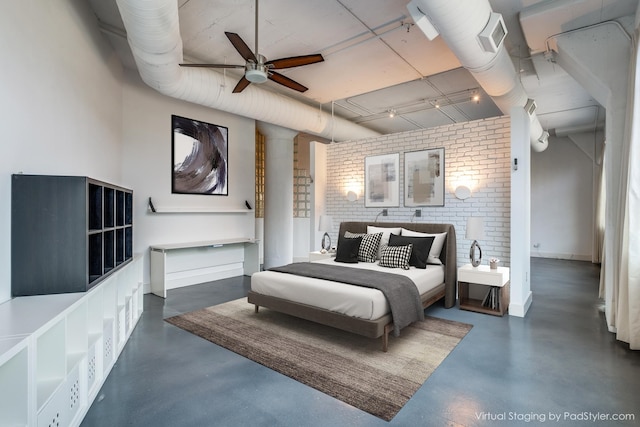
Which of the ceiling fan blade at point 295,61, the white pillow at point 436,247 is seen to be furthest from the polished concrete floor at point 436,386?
the ceiling fan blade at point 295,61

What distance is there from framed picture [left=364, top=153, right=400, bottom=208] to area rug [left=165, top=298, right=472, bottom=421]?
7.44 feet

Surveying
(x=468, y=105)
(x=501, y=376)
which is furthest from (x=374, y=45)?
(x=501, y=376)

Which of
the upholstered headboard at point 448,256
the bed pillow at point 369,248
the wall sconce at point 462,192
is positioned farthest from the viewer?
the wall sconce at point 462,192

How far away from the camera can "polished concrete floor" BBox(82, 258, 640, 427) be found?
6.70 ft

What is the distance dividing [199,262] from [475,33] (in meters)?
5.34

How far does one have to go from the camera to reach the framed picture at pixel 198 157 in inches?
217

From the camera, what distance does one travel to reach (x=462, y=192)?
4.76 meters

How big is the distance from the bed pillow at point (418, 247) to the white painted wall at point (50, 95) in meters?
3.89

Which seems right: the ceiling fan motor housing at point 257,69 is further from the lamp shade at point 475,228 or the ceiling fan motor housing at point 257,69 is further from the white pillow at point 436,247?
the lamp shade at point 475,228

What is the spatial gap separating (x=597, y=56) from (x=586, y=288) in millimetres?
3889

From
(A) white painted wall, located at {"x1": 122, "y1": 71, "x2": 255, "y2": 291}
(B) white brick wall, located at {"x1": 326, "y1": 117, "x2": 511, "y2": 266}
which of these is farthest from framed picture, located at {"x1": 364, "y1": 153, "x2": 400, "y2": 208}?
(A) white painted wall, located at {"x1": 122, "y1": 71, "x2": 255, "y2": 291}

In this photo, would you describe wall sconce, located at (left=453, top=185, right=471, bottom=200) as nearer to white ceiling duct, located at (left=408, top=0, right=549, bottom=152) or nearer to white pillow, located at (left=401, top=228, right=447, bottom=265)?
white pillow, located at (left=401, top=228, right=447, bottom=265)

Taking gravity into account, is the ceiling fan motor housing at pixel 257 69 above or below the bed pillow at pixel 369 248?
above

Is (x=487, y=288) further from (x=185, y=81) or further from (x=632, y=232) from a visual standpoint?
(x=185, y=81)
